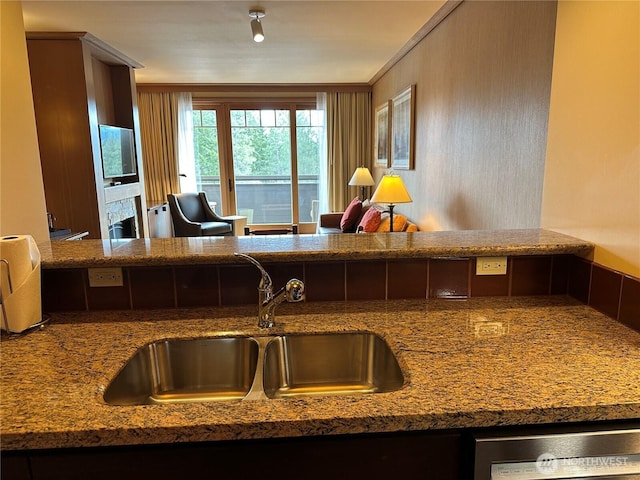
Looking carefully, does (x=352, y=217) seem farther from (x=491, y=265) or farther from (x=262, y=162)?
(x=491, y=265)

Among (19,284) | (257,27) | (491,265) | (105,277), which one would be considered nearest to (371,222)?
(257,27)

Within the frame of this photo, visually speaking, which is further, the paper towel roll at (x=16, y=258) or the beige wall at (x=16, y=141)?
the beige wall at (x=16, y=141)

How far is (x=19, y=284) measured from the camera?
1214mm

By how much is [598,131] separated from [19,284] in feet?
5.80

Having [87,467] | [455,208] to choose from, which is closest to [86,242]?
[87,467]

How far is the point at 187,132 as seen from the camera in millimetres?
6547

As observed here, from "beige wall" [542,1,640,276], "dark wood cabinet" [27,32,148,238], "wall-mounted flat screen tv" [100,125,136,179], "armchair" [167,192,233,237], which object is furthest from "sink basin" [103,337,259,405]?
"armchair" [167,192,233,237]

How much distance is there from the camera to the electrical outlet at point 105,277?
4.61ft

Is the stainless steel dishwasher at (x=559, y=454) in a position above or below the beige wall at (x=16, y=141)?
below

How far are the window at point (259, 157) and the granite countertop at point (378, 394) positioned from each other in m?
5.68

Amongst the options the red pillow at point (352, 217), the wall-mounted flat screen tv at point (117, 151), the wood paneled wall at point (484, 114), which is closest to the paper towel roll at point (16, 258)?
the wood paneled wall at point (484, 114)

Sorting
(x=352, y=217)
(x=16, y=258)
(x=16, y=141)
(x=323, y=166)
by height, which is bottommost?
(x=352, y=217)

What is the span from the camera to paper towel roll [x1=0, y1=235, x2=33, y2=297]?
1.19 metres

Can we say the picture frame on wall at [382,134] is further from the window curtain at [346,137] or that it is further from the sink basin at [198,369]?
the sink basin at [198,369]
